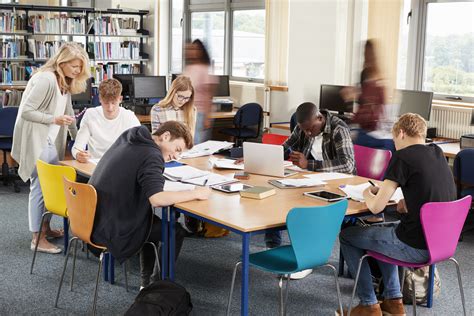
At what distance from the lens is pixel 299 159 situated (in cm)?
430

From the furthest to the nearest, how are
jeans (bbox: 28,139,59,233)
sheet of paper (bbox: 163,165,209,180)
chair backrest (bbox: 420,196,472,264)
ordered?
1. jeans (bbox: 28,139,59,233)
2. sheet of paper (bbox: 163,165,209,180)
3. chair backrest (bbox: 420,196,472,264)

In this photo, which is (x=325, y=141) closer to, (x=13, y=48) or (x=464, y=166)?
(x=464, y=166)

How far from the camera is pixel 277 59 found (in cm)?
791

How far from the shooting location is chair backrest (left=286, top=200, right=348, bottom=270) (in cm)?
288

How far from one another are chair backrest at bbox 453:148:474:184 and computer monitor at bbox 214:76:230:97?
420 centimetres

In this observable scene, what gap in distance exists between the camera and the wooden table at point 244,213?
2.90 meters

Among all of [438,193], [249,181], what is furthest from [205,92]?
[438,193]

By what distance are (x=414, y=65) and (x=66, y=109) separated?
3.89 meters

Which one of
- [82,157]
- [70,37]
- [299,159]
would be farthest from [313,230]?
[70,37]

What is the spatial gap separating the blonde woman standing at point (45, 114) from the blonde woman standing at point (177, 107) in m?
0.66

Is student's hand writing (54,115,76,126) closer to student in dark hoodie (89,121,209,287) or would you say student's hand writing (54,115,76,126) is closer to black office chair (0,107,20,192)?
student in dark hoodie (89,121,209,287)

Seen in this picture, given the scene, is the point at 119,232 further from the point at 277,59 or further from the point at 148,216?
the point at 277,59

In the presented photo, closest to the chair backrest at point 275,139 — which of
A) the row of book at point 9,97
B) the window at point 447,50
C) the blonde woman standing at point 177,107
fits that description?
the blonde woman standing at point 177,107

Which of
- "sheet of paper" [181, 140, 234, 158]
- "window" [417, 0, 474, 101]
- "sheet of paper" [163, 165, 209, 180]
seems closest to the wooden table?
"sheet of paper" [163, 165, 209, 180]
